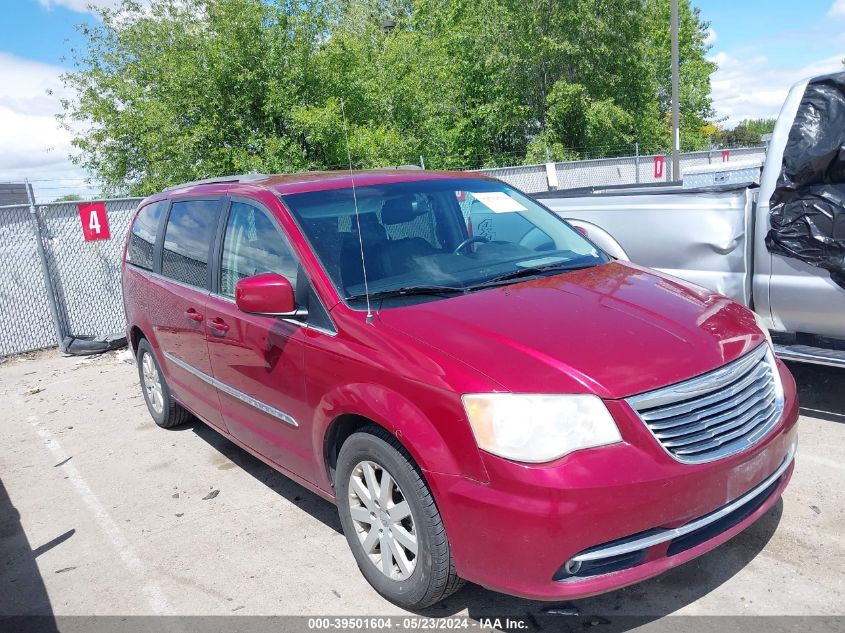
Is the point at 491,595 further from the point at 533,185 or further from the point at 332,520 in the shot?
the point at 533,185

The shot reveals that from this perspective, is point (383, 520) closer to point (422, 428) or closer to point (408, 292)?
point (422, 428)

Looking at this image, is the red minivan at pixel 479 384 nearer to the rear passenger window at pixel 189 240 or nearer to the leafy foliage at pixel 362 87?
the rear passenger window at pixel 189 240

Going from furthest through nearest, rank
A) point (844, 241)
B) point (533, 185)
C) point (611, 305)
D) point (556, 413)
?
1. point (533, 185)
2. point (844, 241)
3. point (611, 305)
4. point (556, 413)

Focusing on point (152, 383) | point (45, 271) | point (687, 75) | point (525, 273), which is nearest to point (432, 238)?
point (525, 273)

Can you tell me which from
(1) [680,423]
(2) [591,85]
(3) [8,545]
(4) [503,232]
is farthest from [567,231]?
(2) [591,85]

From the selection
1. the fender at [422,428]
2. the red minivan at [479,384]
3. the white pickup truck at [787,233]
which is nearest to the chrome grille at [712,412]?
the red minivan at [479,384]

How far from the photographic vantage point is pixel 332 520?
409cm

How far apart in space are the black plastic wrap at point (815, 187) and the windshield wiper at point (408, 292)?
104 inches

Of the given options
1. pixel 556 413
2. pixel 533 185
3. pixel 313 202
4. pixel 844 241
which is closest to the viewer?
pixel 556 413

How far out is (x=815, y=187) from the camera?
15.4ft

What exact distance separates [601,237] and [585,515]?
132 inches

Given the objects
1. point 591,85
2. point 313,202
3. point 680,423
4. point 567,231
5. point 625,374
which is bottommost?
point 680,423

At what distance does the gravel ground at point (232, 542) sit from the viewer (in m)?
3.12

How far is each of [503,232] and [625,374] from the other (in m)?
1.54
